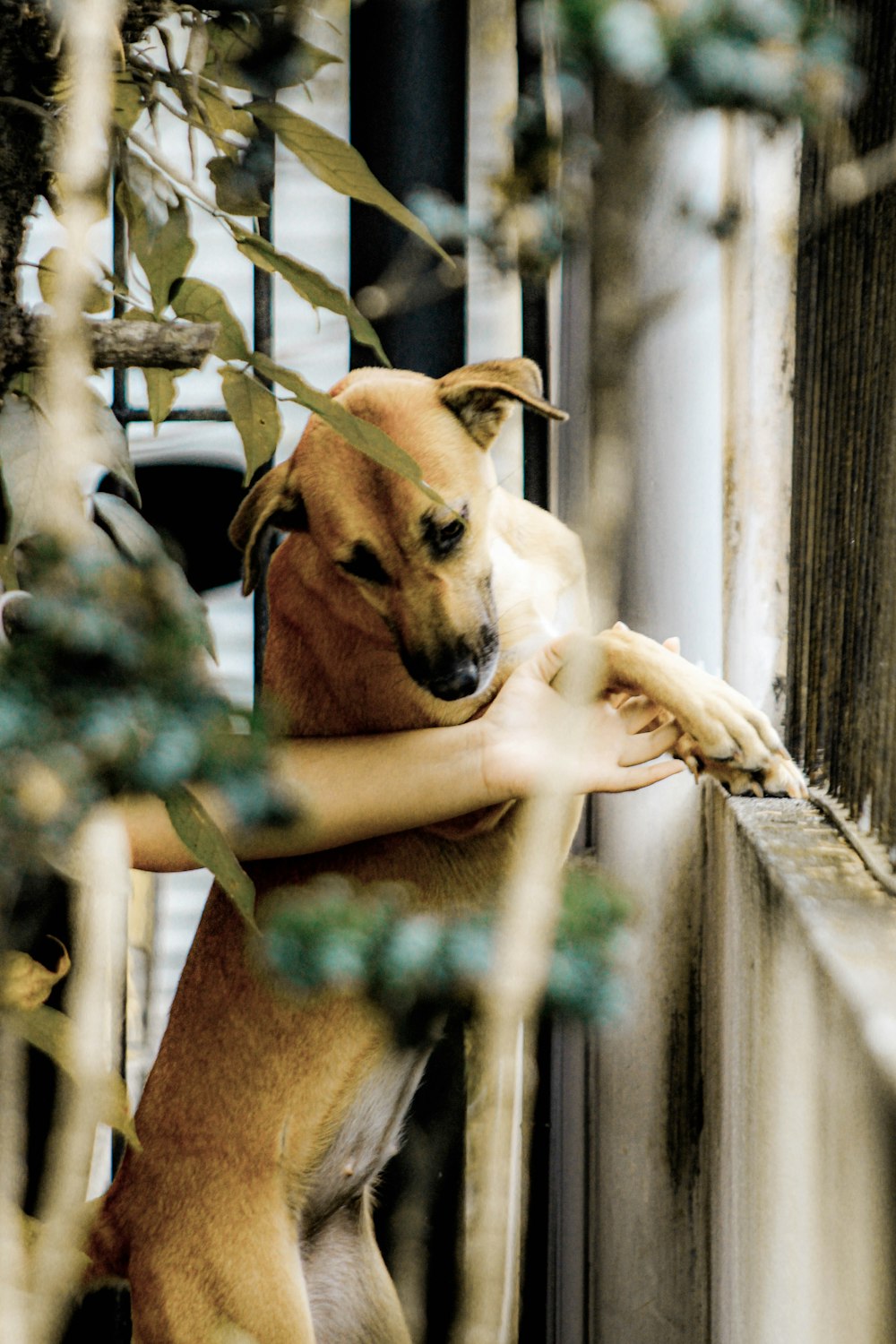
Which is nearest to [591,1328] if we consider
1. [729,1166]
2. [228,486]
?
[729,1166]

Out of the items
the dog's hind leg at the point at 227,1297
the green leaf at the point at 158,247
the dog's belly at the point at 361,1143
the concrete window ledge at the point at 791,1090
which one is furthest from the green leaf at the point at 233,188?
the dog's hind leg at the point at 227,1297

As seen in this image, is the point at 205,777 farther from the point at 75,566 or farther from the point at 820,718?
the point at 820,718

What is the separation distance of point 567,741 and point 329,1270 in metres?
1.25

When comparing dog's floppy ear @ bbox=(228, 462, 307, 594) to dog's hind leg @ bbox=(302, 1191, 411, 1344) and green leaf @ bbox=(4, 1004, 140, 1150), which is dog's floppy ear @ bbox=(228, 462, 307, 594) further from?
dog's hind leg @ bbox=(302, 1191, 411, 1344)

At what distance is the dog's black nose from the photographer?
1.25 metres

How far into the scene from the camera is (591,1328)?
170 cm

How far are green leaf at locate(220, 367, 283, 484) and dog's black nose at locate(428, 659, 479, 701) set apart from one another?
366 millimetres

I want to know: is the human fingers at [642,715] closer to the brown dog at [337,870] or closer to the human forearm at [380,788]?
the brown dog at [337,870]

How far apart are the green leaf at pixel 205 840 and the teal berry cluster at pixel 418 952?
3cm

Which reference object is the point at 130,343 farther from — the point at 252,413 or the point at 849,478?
the point at 849,478

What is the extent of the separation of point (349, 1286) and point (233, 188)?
Answer: 1327 mm

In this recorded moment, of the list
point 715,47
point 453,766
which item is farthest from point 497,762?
point 715,47

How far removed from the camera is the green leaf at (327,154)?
2.66 feet

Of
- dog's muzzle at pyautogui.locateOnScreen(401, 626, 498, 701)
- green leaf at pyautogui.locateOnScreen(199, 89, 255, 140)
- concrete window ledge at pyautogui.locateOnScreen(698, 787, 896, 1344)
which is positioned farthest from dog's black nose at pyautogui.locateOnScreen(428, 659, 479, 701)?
green leaf at pyautogui.locateOnScreen(199, 89, 255, 140)
